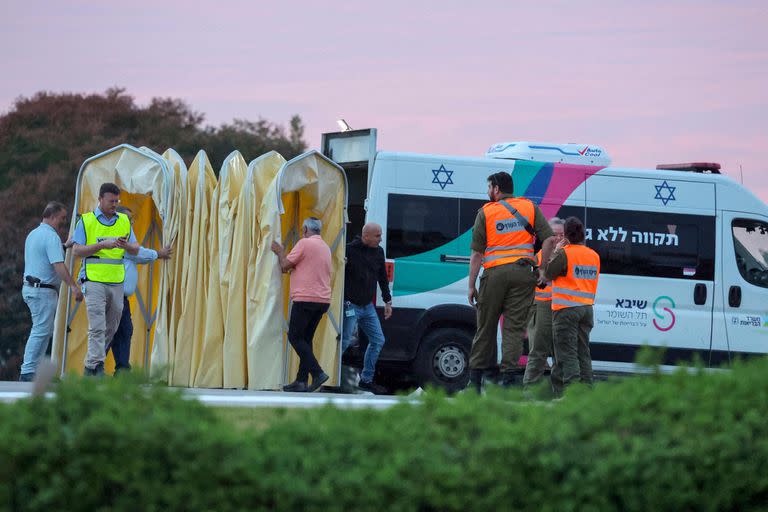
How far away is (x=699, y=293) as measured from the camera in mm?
13922

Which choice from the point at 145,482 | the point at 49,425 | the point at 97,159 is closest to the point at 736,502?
the point at 145,482

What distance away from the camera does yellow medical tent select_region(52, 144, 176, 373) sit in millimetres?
12492

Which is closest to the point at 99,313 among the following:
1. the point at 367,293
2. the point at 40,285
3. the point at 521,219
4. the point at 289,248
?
the point at 40,285

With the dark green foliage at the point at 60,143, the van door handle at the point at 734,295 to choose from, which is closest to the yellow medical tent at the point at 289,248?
the van door handle at the point at 734,295

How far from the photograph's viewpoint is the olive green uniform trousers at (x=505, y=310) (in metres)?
10.1

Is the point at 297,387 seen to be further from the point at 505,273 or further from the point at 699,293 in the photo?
the point at 699,293

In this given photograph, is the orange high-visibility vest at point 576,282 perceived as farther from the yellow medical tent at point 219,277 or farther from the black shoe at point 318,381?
the yellow medical tent at point 219,277

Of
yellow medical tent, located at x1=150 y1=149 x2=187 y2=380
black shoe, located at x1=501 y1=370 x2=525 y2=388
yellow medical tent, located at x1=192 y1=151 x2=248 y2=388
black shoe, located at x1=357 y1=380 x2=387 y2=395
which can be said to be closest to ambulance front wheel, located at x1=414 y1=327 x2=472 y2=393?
black shoe, located at x1=357 y1=380 x2=387 y2=395

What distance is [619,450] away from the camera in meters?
3.91

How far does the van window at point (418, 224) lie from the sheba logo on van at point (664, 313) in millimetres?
2383

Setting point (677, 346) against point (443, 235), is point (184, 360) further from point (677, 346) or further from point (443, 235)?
point (677, 346)

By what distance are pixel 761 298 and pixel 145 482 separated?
11.6m

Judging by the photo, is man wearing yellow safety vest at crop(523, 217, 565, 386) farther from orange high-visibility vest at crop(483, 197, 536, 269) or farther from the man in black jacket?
the man in black jacket

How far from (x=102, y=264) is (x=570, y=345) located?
4.43 meters
